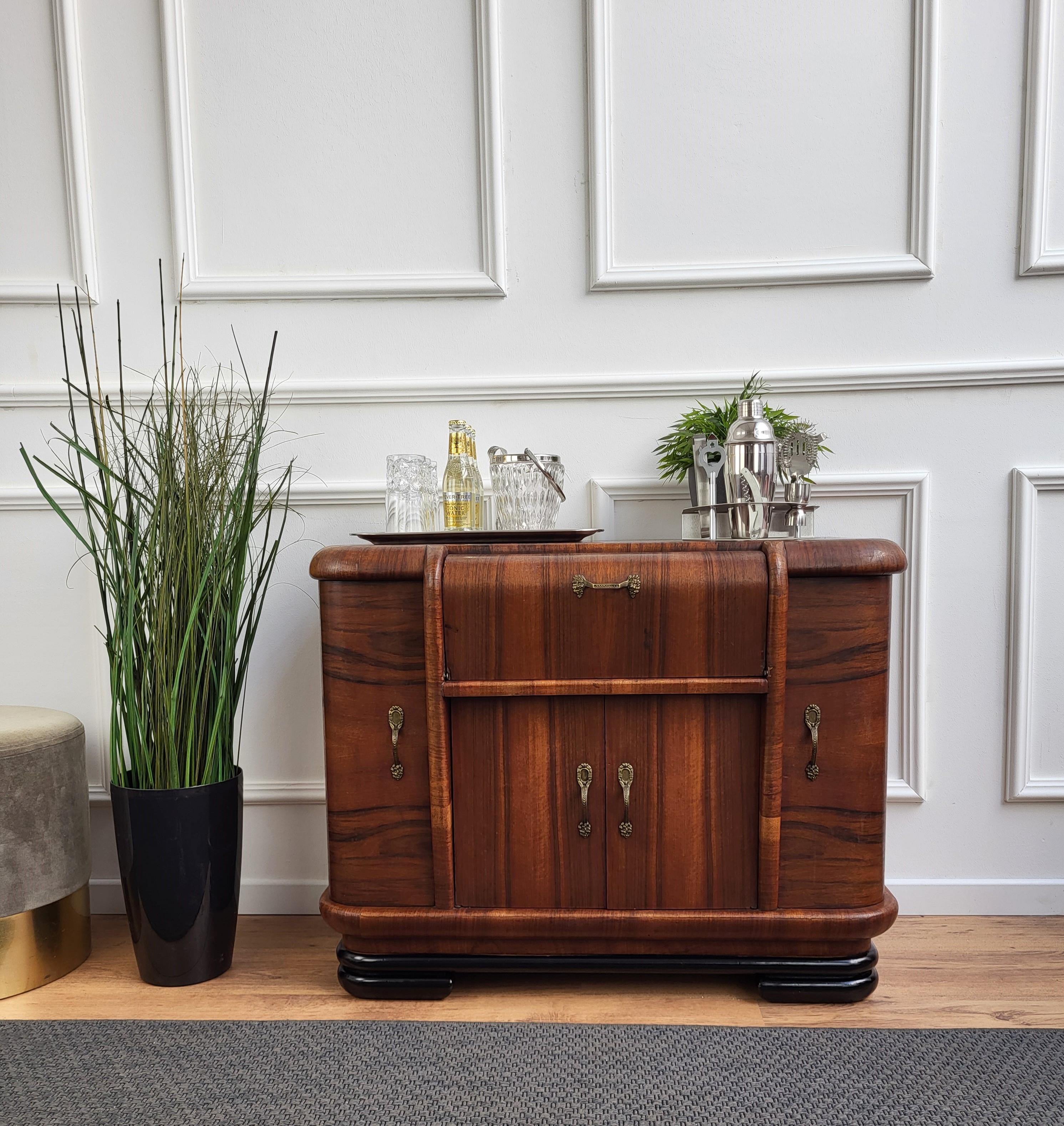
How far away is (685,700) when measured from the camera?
1.32 metres

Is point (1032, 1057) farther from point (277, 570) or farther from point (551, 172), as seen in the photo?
point (551, 172)

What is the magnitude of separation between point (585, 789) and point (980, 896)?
976 mm

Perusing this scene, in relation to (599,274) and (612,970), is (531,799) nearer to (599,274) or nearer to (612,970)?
(612,970)

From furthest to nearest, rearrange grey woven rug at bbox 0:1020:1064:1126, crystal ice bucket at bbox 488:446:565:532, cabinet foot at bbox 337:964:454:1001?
crystal ice bucket at bbox 488:446:565:532, cabinet foot at bbox 337:964:454:1001, grey woven rug at bbox 0:1020:1064:1126

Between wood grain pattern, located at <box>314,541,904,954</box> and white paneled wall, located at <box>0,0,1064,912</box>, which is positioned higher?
white paneled wall, located at <box>0,0,1064,912</box>

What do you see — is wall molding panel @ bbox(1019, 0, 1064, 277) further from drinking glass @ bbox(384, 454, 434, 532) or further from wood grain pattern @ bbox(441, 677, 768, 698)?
drinking glass @ bbox(384, 454, 434, 532)

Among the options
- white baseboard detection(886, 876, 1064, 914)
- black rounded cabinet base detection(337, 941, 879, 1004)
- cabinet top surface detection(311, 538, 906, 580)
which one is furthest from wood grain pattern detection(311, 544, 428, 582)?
white baseboard detection(886, 876, 1064, 914)

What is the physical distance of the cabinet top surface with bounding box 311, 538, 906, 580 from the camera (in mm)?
1298

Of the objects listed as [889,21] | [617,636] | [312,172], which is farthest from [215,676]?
[889,21]

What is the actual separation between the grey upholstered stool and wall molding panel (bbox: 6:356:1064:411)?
28.8 inches

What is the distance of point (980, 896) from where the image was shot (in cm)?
171

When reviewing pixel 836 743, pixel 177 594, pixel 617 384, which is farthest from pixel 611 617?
pixel 177 594

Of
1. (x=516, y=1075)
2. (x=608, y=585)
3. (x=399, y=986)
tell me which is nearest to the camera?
(x=516, y=1075)

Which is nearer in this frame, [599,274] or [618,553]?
[618,553]
